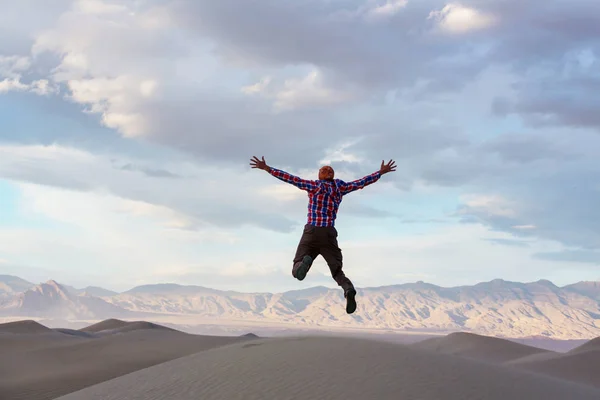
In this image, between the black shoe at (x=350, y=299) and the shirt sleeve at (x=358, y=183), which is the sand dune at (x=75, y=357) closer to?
the black shoe at (x=350, y=299)

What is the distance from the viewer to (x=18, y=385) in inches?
767

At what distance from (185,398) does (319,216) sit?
3.65 metres

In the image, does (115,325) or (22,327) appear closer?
(22,327)

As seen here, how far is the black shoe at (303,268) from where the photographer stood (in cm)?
1115

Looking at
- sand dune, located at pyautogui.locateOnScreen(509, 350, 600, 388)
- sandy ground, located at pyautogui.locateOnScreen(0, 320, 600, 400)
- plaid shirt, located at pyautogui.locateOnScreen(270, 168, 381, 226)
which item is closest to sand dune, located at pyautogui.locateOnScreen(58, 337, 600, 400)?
sandy ground, located at pyautogui.locateOnScreen(0, 320, 600, 400)

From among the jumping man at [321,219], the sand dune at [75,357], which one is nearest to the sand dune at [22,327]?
the sand dune at [75,357]

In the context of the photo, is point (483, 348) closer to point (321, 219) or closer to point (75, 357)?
point (75, 357)

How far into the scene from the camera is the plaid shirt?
1124cm

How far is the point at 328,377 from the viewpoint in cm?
1065

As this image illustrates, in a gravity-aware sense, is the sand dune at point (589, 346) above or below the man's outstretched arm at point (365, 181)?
below

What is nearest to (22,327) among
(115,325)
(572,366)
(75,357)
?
(115,325)

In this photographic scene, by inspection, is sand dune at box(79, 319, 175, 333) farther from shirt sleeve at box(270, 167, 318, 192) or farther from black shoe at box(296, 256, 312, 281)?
shirt sleeve at box(270, 167, 318, 192)

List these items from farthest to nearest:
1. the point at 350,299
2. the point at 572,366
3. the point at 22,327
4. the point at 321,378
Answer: the point at 22,327 < the point at 572,366 < the point at 350,299 < the point at 321,378

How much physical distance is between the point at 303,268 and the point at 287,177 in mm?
1557
